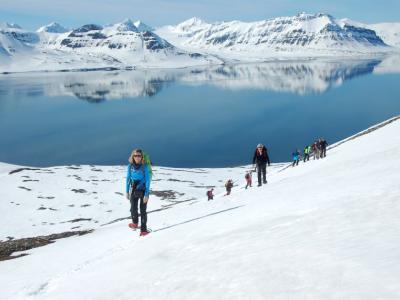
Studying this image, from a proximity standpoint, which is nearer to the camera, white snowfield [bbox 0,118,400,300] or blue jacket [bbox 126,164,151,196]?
white snowfield [bbox 0,118,400,300]

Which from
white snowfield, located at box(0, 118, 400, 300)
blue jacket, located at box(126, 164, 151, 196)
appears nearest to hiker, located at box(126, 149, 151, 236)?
blue jacket, located at box(126, 164, 151, 196)

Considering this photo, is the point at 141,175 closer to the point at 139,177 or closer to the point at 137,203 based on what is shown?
the point at 139,177

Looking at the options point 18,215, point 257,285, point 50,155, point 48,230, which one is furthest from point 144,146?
point 257,285

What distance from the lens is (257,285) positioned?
5.90m

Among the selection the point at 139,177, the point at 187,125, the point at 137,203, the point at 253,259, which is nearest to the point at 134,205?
the point at 137,203

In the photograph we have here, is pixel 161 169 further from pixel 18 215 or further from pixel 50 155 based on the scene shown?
pixel 50 155

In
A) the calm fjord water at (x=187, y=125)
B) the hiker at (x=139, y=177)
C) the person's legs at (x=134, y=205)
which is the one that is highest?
the hiker at (x=139, y=177)

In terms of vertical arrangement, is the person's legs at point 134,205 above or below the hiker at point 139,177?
below

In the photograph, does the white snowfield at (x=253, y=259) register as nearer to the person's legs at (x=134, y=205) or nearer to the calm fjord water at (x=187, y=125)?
the person's legs at (x=134, y=205)

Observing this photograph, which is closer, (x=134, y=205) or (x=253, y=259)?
(x=253, y=259)

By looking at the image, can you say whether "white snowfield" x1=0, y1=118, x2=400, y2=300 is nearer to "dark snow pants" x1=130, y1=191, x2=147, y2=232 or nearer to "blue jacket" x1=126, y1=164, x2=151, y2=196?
"dark snow pants" x1=130, y1=191, x2=147, y2=232

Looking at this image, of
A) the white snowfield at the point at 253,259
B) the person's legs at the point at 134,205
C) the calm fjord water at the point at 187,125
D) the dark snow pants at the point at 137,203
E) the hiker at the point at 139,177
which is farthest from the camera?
the calm fjord water at the point at 187,125

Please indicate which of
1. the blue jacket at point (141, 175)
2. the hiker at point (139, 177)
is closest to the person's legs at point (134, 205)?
the hiker at point (139, 177)

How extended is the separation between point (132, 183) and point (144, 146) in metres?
90.3
